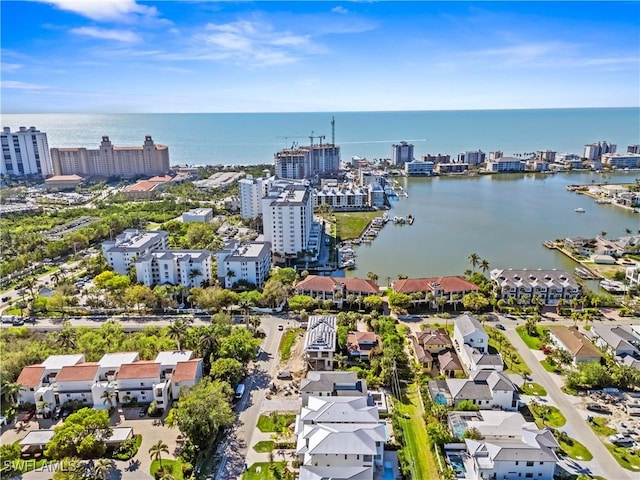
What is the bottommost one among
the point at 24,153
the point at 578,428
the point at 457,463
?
the point at 457,463

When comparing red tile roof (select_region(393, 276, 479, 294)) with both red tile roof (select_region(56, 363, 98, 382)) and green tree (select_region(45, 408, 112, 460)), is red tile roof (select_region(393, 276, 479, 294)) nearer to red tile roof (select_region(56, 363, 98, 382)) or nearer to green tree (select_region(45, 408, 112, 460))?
red tile roof (select_region(56, 363, 98, 382))

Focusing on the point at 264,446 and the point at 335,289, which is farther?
the point at 335,289

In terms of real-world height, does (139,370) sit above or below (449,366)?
above

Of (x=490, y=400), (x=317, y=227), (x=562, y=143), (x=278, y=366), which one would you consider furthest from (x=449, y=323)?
(x=562, y=143)

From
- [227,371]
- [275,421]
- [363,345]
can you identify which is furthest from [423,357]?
[227,371]

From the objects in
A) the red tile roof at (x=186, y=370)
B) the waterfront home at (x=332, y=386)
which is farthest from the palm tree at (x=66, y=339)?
the waterfront home at (x=332, y=386)

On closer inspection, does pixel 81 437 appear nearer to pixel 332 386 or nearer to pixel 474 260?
pixel 332 386
